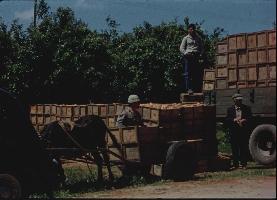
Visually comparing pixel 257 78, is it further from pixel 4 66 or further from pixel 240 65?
pixel 4 66

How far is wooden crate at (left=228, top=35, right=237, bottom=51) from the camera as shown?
1364 centimetres

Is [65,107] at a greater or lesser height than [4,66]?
lesser

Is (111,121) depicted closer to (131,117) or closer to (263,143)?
(131,117)

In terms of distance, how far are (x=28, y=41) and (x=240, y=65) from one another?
60.3 feet

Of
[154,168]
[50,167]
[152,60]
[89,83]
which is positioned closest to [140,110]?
[154,168]

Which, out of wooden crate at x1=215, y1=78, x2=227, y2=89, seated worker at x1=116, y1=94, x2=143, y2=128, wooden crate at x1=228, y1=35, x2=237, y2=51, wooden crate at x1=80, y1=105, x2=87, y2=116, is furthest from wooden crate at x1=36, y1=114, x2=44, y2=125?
wooden crate at x1=228, y1=35, x2=237, y2=51

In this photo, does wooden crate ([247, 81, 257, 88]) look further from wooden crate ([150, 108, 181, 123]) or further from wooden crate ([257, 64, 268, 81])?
wooden crate ([150, 108, 181, 123])

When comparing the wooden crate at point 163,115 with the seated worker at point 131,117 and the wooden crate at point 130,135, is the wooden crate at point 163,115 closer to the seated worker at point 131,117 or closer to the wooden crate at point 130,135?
the seated worker at point 131,117

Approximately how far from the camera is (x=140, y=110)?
1466cm

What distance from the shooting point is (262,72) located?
43.0 ft

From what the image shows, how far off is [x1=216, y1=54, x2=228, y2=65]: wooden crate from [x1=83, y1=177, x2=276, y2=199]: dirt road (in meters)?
3.48

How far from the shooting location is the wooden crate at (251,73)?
13.3 meters

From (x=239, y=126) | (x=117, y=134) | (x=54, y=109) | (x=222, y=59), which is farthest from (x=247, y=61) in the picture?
(x=54, y=109)

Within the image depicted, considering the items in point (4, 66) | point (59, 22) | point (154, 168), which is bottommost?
point (154, 168)
